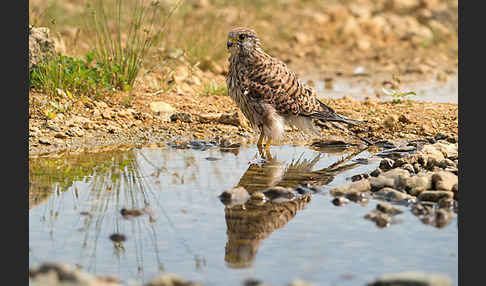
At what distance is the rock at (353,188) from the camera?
17.1ft

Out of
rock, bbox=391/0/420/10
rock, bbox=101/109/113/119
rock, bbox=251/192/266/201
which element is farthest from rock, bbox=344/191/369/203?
rock, bbox=391/0/420/10

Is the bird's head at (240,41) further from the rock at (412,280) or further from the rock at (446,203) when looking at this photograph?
the rock at (412,280)

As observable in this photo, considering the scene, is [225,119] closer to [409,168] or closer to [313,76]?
[409,168]

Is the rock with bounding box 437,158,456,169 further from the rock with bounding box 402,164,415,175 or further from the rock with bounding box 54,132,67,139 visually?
the rock with bounding box 54,132,67,139

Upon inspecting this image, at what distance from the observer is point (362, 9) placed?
13.8 meters

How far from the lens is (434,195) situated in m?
4.99

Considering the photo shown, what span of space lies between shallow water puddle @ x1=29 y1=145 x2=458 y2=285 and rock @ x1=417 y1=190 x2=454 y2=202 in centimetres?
21

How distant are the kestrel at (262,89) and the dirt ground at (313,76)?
0.51 m

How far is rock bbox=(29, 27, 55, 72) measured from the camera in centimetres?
745

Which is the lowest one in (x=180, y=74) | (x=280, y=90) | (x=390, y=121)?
(x=390, y=121)

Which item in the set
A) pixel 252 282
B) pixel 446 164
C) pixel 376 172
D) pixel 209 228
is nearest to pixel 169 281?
pixel 252 282

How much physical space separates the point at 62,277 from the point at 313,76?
8.28 m

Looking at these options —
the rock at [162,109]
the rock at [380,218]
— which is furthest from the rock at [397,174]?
the rock at [162,109]

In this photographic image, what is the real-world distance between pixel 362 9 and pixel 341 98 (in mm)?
5308
